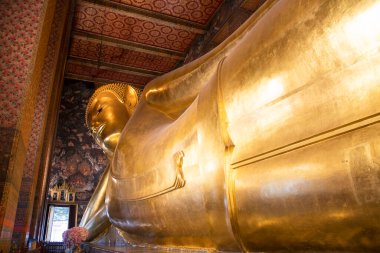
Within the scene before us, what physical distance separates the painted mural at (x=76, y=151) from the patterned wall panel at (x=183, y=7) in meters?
3.36

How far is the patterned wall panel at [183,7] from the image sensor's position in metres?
5.58

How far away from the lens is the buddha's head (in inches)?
113

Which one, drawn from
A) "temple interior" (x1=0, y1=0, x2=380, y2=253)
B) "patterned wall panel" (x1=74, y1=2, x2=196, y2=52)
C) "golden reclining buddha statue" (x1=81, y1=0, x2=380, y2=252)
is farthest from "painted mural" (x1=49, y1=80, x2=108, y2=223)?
"golden reclining buddha statue" (x1=81, y1=0, x2=380, y2=252)

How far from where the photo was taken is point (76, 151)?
7.62m

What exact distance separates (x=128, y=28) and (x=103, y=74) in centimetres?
189

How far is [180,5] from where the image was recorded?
18.5 feet

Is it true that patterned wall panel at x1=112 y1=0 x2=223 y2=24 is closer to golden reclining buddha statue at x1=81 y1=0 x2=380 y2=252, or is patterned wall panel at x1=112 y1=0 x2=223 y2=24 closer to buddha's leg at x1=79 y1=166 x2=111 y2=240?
buddha's leg at x1=79 y1=166 x2=111 y2=240

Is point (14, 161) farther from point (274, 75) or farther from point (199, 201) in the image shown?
point (274, 75)

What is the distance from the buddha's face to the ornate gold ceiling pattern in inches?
130

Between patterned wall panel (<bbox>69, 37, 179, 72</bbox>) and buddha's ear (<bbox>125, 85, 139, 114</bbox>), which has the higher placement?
patterned wall panel (<bbox>69, 37, 179, 72</bbox>)

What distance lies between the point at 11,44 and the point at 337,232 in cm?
230

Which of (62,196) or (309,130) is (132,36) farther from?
(309,130)

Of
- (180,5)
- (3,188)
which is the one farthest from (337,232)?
(180,5)


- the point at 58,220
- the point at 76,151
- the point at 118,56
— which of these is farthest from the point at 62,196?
the point at 118,56
